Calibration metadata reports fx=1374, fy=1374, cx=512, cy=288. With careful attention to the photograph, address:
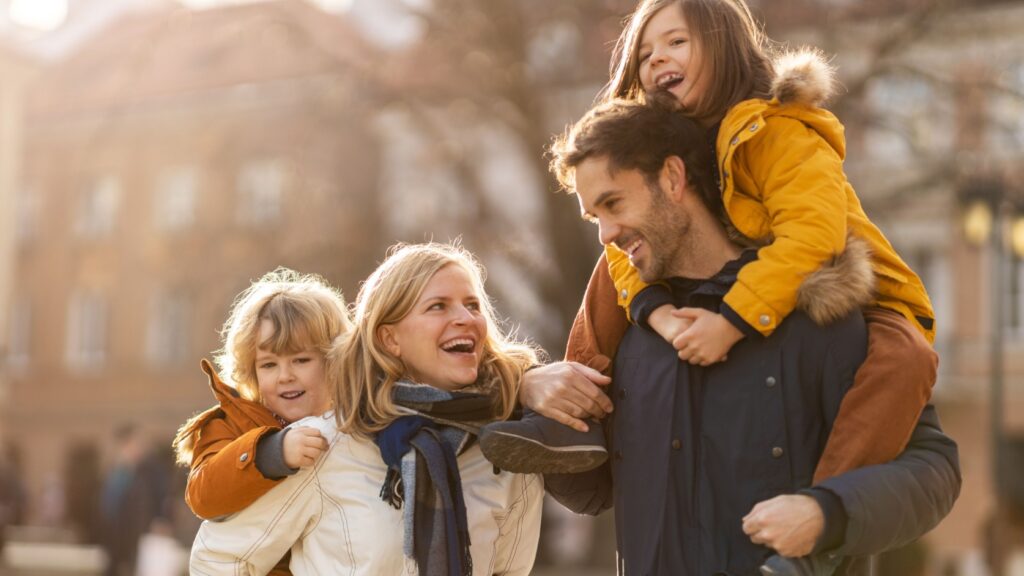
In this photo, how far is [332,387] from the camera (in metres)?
3.78

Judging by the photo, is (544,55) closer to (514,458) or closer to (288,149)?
(288,149)

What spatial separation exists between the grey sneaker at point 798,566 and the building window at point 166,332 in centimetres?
3911

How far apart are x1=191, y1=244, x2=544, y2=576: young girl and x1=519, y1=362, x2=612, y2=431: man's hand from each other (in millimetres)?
226

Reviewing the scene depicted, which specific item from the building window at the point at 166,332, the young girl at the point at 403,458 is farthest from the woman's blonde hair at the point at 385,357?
the building window at the point at 166,332

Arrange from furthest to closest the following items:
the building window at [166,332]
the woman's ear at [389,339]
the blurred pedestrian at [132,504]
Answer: the building window at [166,332] → the blurred pedestrian at [132,504] → the woman's ear at [389,339]

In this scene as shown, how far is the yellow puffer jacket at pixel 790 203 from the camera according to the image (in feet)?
10.2

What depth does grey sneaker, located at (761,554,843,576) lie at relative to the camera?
111 inches

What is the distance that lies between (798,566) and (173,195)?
40.4 m

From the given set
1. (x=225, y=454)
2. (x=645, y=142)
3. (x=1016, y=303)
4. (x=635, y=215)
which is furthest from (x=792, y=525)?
(x=1016, y=303)

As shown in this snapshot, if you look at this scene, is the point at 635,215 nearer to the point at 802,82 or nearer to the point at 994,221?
the point at 802,82

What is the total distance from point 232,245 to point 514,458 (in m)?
26.4

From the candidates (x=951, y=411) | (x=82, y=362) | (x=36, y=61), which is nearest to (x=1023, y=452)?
(x=951, y=411)

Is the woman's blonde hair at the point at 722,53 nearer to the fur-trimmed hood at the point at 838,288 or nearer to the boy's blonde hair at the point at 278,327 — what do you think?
the fur-trimmed hood at the point at 838,288

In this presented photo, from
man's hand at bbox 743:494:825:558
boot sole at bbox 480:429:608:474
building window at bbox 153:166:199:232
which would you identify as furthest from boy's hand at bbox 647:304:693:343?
building window at bbox 153:166:199:232
